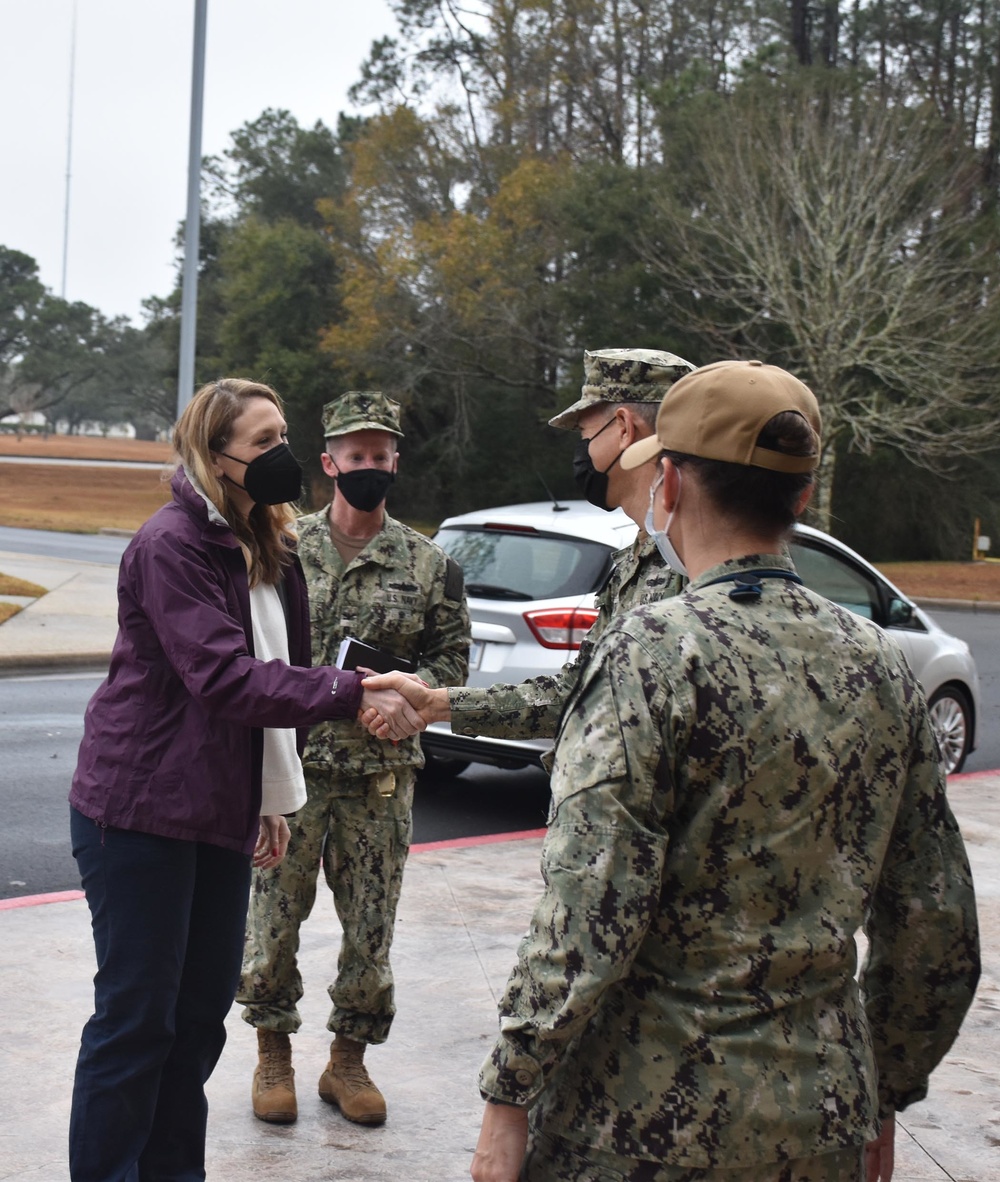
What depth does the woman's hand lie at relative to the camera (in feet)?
11.3

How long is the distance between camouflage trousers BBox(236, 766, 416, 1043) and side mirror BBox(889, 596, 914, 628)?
17.5 feet

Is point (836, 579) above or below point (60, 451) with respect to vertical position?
above

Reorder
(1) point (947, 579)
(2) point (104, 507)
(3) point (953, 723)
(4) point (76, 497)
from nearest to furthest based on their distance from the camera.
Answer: (3) point (953, 723) → (1) point (947, 579) → (2) point (104, 507) → (4) point (76, 497)

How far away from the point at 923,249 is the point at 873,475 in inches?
262

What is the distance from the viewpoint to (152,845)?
9.44 feet

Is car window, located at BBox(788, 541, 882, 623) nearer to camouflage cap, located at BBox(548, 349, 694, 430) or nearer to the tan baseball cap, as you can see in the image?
camouflage cap, located at BBox(548, 349, 694, 430)

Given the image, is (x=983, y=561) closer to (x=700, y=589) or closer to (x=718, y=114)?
(x=718, y=114)

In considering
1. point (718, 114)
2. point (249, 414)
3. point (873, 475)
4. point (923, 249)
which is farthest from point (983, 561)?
point (249, 414)

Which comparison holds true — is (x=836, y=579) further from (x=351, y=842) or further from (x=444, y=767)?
(x=351, y=842)

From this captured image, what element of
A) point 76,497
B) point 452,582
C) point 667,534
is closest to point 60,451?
point 76,497

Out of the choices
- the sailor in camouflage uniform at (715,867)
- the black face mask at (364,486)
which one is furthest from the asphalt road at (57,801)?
the sailor in camouflage uniform at (715,867)

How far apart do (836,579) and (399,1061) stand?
4.87m

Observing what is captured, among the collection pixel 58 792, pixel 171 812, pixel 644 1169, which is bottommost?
pixel 58 792

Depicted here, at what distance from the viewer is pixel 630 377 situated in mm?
3277
